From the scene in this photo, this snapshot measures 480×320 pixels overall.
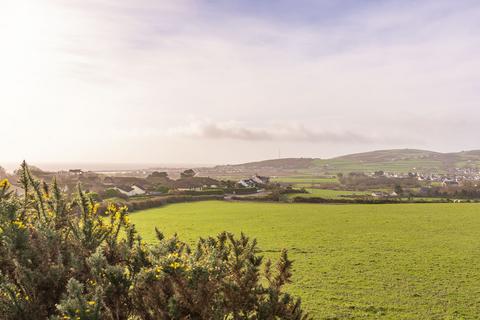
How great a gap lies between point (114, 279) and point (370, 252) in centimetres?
2848

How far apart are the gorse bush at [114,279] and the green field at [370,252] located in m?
10.9

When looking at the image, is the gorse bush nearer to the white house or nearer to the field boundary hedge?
the field boundary hedge

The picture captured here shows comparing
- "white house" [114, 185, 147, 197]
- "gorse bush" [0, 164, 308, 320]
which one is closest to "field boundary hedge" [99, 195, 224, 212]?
"white house" [114, 185, 147, 197]

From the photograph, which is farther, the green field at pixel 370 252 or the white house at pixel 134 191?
the white house at pixel 134 191

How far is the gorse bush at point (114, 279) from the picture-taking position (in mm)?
5531

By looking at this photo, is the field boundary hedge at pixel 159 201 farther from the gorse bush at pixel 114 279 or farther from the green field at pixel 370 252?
the gorse bush at pixel 114 279

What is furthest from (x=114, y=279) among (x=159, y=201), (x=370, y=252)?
(x=159, y=201)

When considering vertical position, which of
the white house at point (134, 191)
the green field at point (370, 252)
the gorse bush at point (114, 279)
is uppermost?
the gorse bush at point (114, 279)

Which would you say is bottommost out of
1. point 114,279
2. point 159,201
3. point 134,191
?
point 159,201

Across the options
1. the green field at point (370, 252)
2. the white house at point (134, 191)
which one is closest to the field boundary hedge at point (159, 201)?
the green field at point (370, 252)

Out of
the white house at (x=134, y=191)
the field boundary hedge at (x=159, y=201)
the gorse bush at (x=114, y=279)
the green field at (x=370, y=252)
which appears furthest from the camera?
the white house at (x=134, y=191)

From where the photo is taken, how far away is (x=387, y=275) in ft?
75.0

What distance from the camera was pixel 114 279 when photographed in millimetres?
5539

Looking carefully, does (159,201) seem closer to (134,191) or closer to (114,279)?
(134,191)
